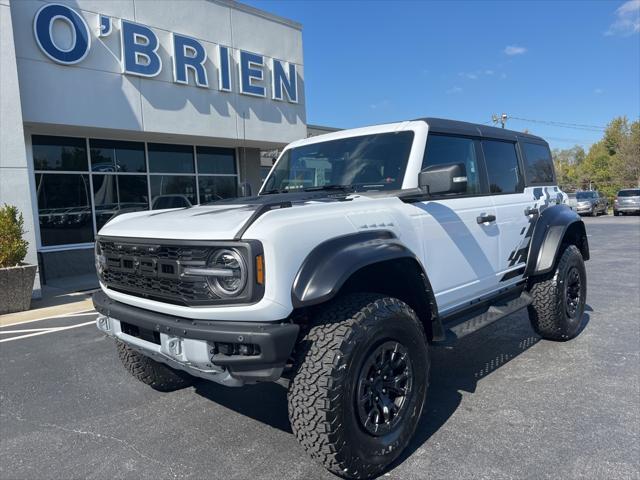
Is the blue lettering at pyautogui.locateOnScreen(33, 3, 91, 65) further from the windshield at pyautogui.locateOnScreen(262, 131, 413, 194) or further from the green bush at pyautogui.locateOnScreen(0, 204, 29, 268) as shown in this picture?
the windshield at pyautogui.locateOnScreen(262, 131, 413, 194)

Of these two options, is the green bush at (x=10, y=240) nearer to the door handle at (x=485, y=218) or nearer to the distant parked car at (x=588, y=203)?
the door handle at (x=485, y=218)

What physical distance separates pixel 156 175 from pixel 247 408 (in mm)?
10102

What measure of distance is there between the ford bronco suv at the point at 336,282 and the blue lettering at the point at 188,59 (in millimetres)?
8149

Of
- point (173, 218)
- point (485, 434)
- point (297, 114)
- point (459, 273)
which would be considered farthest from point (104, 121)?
point (485, 434)

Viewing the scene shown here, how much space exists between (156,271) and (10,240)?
19.9 ft

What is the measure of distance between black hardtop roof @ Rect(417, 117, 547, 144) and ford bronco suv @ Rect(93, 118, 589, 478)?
0.08 ft

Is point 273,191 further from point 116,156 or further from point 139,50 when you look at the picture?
point 116,156

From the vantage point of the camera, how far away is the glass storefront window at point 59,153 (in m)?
10.4

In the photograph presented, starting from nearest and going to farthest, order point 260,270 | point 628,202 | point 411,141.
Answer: point 260,270
point 411,141
point 628,202

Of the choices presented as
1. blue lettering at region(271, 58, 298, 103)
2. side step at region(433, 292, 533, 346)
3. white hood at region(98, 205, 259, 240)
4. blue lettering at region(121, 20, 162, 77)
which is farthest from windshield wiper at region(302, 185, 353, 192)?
blue lettering at region(271, 58, 298, 103)

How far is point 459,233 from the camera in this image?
11.5 ft

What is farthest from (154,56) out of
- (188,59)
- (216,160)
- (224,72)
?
(216,160)

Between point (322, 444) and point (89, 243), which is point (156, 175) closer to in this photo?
point (89, 243)

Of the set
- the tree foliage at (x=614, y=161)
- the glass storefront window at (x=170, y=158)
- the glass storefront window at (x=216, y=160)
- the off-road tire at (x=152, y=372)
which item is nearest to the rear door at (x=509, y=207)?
the off-road tire at (x=152, y=372)
